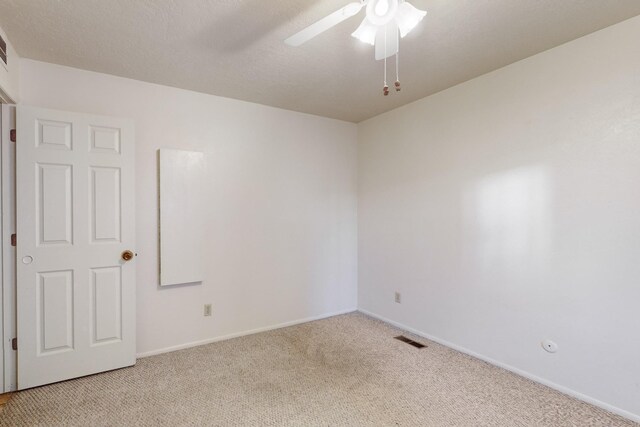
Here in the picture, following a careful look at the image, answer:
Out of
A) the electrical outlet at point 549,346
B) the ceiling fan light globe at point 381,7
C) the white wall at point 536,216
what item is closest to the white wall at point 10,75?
the ceiling fan light globe at point 381,7

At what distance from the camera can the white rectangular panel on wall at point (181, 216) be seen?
2.91m

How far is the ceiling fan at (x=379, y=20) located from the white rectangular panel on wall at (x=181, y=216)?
1788 mm

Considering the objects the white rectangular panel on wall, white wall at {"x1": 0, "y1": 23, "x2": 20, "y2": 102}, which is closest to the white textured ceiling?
white wall at {"x1": 0, "y1": 23, "x2": 20, "y2": 102}

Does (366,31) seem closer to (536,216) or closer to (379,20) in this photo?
(379,20)

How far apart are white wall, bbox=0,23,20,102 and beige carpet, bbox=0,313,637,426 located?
6.77 ft

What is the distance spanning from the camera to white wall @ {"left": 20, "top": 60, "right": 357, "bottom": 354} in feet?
9.30

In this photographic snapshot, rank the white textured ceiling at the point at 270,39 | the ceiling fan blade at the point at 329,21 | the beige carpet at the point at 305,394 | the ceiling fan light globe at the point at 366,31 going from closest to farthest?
the ceiling fan blade at the point at 329,21 < the ceiling fan light globe at the point at 366,31 < the white textured ceiling at the point at 270,39 < the beige carpet at the point at 305,394

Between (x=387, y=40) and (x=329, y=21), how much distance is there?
35 cm

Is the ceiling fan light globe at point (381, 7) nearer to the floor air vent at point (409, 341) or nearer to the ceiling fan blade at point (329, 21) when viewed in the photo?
the ceiling fan blade at point (329, 21)

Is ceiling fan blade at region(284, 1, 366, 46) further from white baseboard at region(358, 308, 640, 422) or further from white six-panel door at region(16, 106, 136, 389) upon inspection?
white baseboard at region(358, 308, 640, 422)

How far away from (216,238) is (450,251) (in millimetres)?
2248

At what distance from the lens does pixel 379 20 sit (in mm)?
1517

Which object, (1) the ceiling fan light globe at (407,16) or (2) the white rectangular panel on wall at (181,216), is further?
(2) the white rectangular panel on wall at (181,216)

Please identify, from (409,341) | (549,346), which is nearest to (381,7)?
(549,346)
